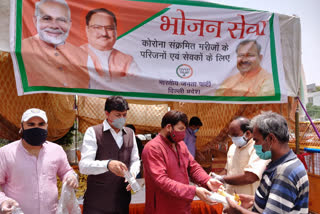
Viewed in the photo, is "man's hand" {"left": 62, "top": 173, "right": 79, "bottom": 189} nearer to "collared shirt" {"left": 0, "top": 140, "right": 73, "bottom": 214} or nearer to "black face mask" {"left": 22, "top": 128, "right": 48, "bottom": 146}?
"collared shirt" {"left": 0, "top": 140, "right": 73, "bottom": 214}

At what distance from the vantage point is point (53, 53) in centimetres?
291

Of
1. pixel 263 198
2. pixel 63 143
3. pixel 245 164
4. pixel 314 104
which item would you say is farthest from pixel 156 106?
pixel 314 104

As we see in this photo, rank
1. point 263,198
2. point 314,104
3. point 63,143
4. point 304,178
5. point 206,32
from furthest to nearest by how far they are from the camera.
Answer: point 314,104, point 63,143, point 206,32, point 263,198, point 304,178

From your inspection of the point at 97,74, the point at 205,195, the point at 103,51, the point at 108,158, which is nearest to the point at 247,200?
the point at 205,195

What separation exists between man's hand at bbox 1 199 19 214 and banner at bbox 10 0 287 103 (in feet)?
4.34

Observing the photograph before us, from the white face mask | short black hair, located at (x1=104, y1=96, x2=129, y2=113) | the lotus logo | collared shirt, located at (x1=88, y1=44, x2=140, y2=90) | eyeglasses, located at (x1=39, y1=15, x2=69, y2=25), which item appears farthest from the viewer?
the lotus logo

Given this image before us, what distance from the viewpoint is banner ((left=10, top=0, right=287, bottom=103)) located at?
9.32ft

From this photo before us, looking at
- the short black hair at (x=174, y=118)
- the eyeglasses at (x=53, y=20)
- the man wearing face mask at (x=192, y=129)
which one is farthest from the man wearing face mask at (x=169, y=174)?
the man wearing face mask at (x=192, y=129)

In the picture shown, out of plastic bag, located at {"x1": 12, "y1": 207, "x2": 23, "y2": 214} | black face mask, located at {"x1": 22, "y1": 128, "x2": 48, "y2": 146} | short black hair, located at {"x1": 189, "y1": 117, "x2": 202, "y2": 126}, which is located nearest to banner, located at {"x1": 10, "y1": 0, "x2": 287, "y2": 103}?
black face mask, located at {"x1": 22, "y1": 128, "x2": 48, "y2": 146}

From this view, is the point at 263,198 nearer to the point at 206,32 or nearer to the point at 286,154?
the point at 286,154

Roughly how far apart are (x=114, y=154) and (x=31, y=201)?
2.46ft

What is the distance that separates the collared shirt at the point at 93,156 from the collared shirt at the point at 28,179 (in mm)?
263

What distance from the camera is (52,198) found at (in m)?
2.07

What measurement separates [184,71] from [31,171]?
2098mm
